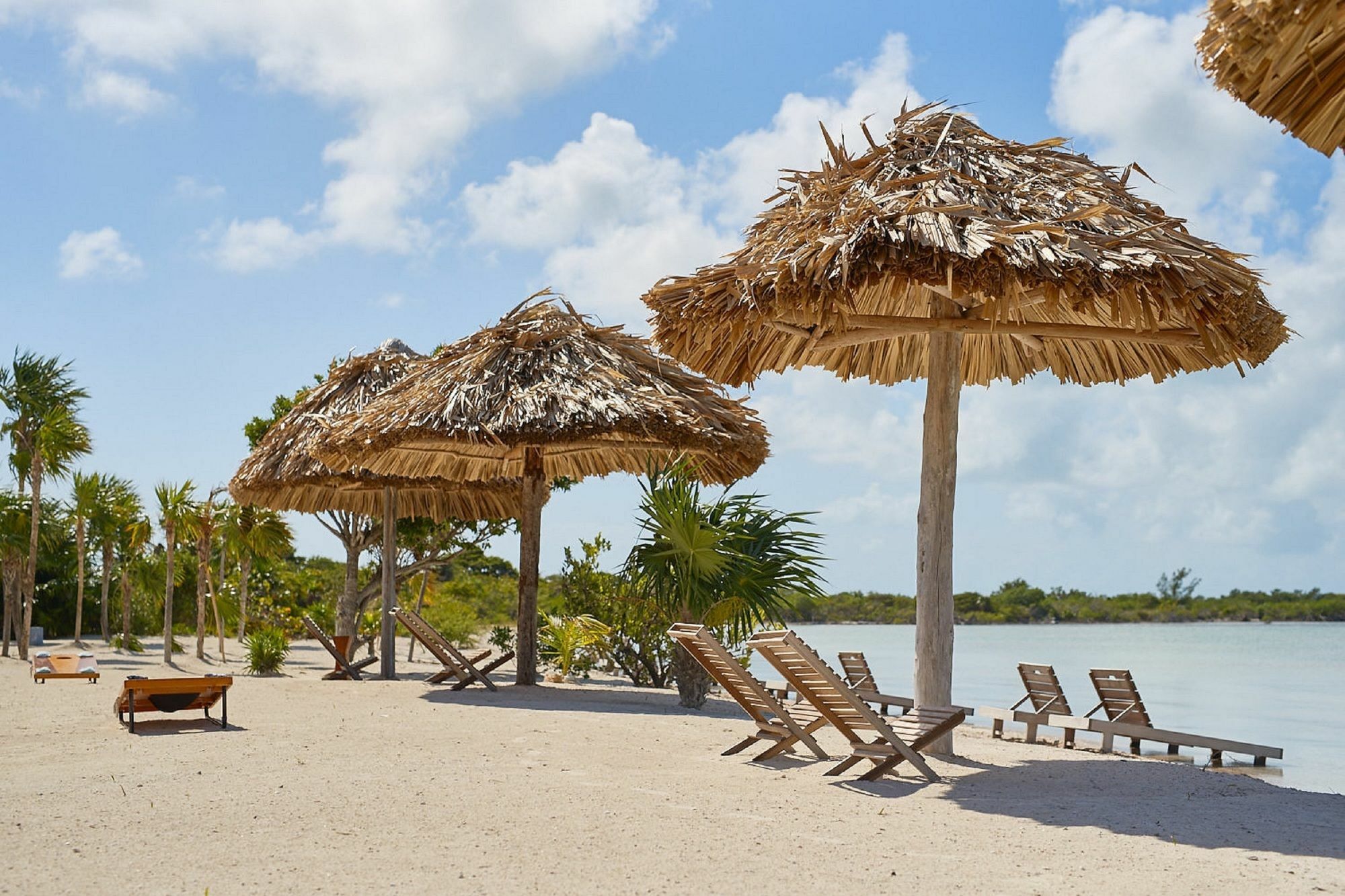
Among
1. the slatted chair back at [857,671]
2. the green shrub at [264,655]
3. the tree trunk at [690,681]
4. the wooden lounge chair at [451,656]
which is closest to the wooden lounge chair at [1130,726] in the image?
the slatted chair back at [857,671]

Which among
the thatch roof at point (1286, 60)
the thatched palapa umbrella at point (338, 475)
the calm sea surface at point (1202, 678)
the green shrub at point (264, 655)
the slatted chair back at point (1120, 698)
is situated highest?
the thatch roof at point (1286, 60)

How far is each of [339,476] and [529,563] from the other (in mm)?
3027

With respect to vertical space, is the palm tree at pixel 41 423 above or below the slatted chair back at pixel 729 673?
above

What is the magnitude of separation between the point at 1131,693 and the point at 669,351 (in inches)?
199

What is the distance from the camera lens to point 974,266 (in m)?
5.39

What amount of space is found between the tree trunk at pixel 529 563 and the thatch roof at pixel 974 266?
12.3 feet

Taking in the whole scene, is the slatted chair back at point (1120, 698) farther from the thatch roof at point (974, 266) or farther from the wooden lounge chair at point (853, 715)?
the wooden lounge chair at point (853, 715)

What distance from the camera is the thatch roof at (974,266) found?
540cm

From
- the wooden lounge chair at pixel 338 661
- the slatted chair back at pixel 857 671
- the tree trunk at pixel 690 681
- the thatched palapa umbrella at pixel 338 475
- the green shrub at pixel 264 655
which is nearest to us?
the tree trunk at pixel 690 681

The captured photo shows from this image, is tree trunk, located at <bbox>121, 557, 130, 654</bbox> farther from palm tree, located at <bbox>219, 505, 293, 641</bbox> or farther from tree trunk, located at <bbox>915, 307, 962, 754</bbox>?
tree trunk, located at <bbox>915, 307, 962, 754</bbox>


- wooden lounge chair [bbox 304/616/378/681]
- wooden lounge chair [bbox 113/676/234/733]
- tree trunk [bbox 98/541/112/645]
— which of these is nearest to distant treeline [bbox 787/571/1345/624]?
tree trunk [bbox 98/541/112/645]

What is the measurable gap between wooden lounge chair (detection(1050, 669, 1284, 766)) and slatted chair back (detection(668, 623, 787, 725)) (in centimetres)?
383

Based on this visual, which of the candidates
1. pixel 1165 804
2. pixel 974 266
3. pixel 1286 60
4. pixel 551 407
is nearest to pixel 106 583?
pixel 551 407

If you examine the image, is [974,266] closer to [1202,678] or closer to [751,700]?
[751,700]
